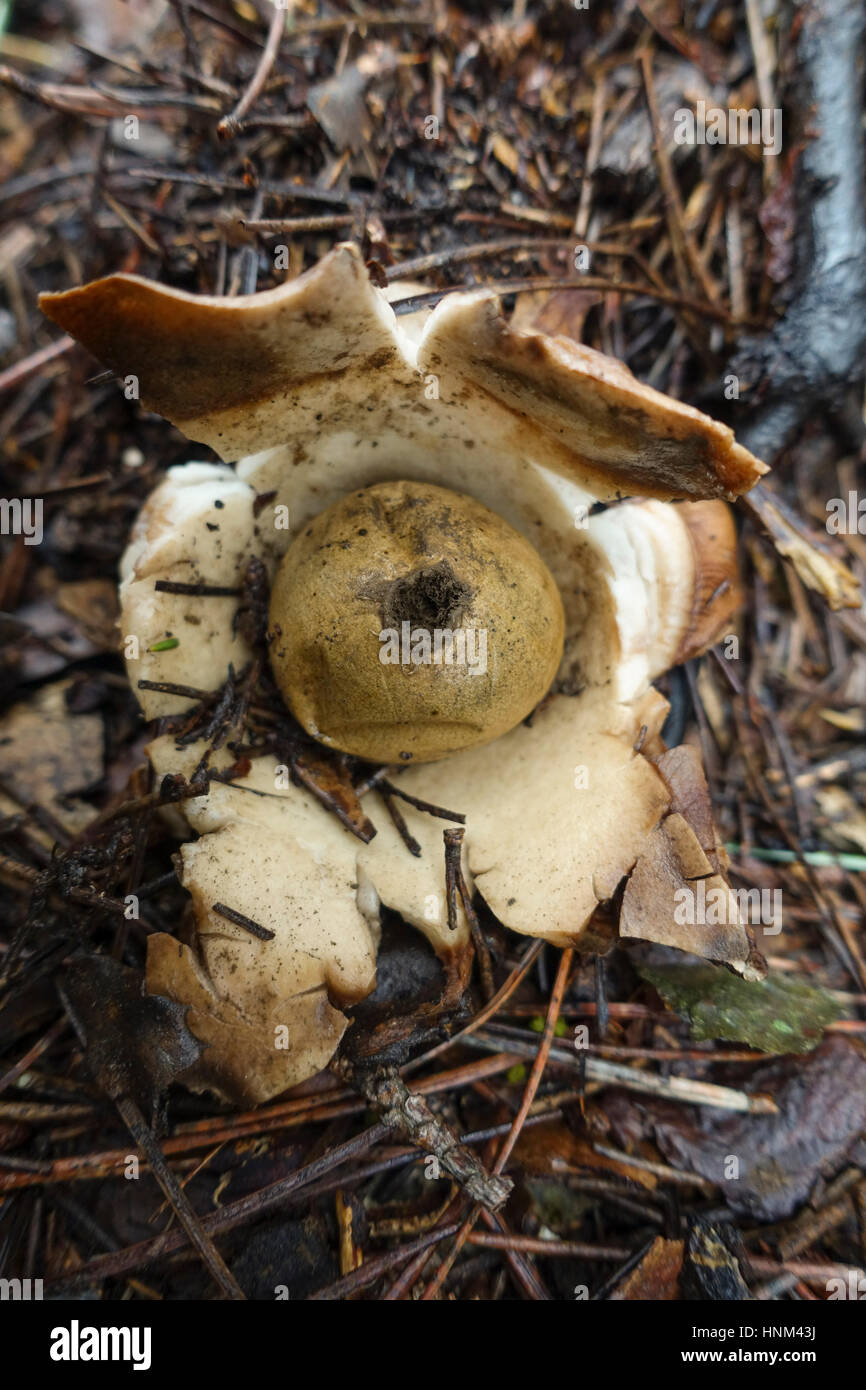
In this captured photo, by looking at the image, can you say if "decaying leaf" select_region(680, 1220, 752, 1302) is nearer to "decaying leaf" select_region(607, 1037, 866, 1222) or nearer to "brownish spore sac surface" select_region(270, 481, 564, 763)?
"decaying leaf" select_region(607, 1037, 866, 1222)

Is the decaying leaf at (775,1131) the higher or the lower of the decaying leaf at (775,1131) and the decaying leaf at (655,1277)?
the higher

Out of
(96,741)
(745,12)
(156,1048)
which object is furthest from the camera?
(745,12)

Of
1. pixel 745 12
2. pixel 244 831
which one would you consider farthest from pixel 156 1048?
pixel 745 12

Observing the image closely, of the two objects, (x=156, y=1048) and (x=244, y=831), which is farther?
(x=244, y=831)

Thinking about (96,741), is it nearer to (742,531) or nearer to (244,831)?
(244,831)

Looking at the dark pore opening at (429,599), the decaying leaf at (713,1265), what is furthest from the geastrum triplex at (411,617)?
the decaying leaf at (713,1265)

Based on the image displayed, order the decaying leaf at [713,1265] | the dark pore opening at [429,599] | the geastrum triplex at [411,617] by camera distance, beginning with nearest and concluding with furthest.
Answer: the geastrum triplex at [411,617], the dark pore opening at [429,599], the decaying leaf at [713,1265]

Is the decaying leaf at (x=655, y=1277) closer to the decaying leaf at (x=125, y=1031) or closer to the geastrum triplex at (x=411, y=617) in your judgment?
the geastrum triplex at (x=411, y=617)

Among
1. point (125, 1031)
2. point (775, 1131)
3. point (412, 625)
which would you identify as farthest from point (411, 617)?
point (775, 1131)

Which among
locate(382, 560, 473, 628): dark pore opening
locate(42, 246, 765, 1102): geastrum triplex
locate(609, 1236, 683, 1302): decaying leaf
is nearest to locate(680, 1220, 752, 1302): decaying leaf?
locate(609, 1236, 683, 1302): decaying leaf
